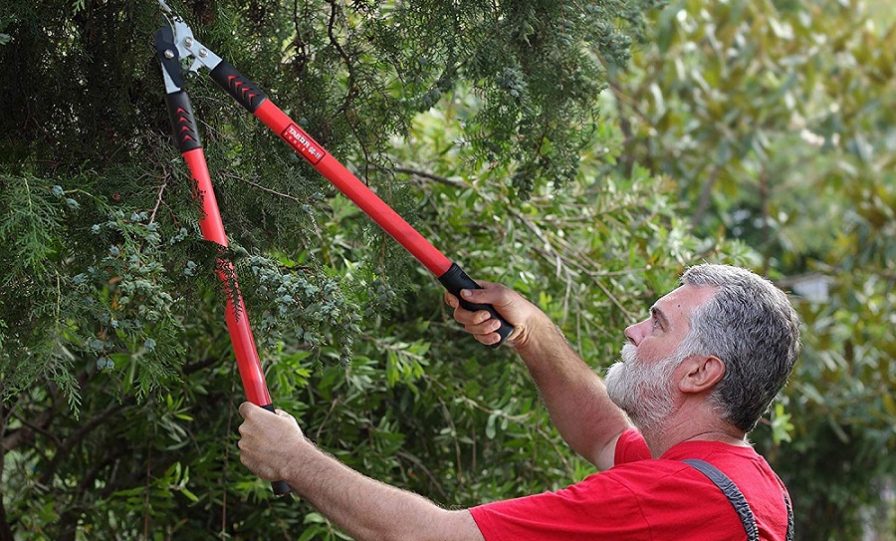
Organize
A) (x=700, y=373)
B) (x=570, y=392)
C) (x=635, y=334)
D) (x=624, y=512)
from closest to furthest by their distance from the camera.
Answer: (x=624, y=512) → (x=700, y=373) → (x=635, y=334) → (x=570, y=392)

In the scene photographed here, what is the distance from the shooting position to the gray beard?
260 centimetres

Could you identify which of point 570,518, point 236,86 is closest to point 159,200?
point 236,86

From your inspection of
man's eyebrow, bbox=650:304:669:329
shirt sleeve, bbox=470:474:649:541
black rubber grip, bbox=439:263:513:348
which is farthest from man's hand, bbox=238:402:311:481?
man's eyebrow, bbox=650:304:669:329

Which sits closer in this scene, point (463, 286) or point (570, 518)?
point (570, 518)

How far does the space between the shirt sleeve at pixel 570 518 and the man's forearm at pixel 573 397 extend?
2.55ft

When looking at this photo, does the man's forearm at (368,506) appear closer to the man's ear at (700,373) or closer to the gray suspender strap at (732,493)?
the gray suspender strap at (732,493)

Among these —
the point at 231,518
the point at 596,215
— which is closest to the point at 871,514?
the point at 596,215

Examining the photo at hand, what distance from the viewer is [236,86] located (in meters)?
2.49

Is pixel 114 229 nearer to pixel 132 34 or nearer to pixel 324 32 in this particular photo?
pixel 132 34

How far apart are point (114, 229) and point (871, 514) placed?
7871mm

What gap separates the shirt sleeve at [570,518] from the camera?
91.7 inches

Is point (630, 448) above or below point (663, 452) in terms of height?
above

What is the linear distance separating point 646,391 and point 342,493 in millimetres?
685

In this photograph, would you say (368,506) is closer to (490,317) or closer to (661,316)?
(490,317)
